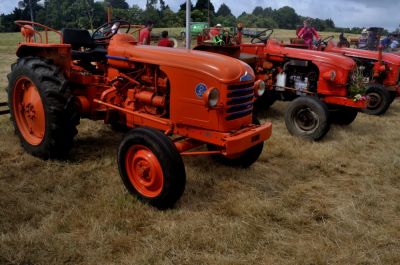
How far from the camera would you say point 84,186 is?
143 inches

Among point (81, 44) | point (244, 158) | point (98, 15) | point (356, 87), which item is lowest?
point (244, 158)


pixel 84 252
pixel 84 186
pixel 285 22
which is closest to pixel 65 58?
pixel 84 186

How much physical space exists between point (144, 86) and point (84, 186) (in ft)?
3.74

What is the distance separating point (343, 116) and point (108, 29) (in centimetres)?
401

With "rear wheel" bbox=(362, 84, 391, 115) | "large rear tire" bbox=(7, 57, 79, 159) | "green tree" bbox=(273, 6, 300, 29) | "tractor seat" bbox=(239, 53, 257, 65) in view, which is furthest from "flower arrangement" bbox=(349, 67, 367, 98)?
"green tree" bbox=(273, 6, 300, 29)

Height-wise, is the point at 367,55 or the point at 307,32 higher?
the point at 307,32

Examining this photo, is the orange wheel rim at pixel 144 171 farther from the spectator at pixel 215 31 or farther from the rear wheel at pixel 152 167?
the spectator at pixel 215 31

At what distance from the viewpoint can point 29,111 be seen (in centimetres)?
425

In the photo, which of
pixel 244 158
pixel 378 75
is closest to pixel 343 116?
pixel 378 75

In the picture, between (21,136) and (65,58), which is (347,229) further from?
(21,136)

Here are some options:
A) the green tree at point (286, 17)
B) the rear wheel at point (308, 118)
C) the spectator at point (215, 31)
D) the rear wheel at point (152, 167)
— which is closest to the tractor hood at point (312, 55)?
the rear wheel at point (308, 118)

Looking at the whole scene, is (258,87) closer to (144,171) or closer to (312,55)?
(144,171)

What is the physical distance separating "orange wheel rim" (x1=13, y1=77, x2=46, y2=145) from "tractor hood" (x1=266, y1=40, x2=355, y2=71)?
13.2 ft

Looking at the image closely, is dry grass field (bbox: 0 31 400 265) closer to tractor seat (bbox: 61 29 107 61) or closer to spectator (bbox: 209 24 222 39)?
tractor seat (bbox: 61 29 107 61)
